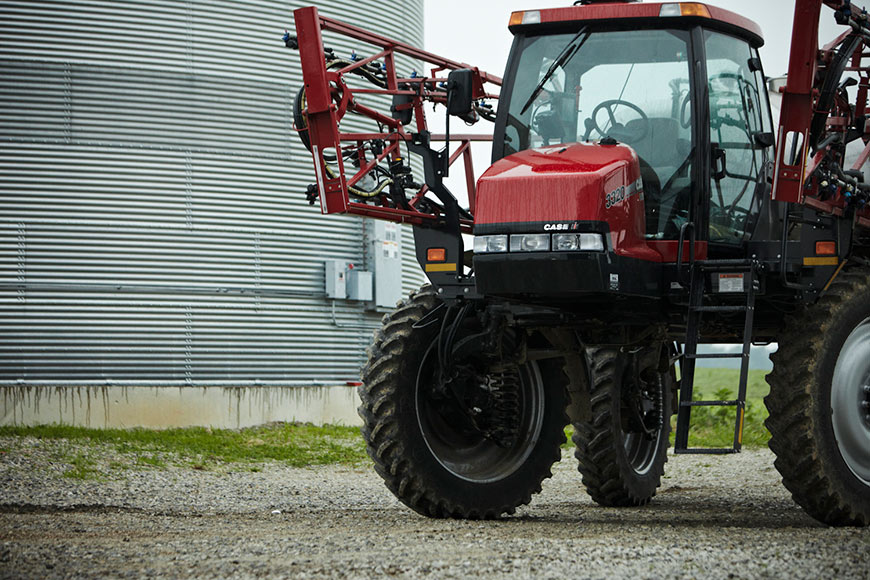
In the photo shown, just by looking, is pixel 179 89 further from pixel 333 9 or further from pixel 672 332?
pixel 672 332

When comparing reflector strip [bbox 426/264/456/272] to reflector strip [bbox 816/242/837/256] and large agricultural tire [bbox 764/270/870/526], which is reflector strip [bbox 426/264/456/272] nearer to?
large agricultural tire [bbox 764/270/870/526]

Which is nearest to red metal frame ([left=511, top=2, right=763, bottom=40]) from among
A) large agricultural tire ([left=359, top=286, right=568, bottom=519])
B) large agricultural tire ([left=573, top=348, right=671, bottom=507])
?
large agricultural tire ([left=359, top=286, right=568, bottom=519])

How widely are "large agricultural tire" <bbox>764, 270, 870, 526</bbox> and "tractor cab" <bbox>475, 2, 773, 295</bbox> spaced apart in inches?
31.1

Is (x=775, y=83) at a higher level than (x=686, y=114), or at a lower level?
higher

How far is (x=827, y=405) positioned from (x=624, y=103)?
242cm

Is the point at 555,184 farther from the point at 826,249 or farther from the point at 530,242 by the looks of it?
the point at 826,249

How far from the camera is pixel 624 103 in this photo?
809 cm

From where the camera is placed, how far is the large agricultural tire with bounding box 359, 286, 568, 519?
8.27 metres

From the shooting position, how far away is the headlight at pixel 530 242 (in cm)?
727

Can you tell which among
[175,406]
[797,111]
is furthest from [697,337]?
[175,406]

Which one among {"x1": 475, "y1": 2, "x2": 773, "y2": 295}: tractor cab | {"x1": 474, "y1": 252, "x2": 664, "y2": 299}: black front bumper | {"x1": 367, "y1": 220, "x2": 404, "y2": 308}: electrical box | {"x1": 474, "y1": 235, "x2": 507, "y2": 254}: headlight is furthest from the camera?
{"x1": 367, "y1": 220, "x2": 404, "y2": 308}: electrical box

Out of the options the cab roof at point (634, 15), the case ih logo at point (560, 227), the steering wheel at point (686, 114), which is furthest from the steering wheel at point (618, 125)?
the case ih logo at point (560, 227)

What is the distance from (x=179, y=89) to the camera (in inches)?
788

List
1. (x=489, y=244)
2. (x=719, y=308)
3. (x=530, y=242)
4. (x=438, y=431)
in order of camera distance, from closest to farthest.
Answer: (x=530, y=242) → (x=489, y=244) → (x=719, y=308) → (x=438, y=431)
